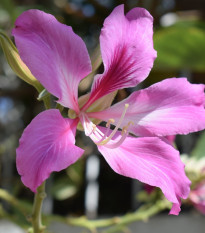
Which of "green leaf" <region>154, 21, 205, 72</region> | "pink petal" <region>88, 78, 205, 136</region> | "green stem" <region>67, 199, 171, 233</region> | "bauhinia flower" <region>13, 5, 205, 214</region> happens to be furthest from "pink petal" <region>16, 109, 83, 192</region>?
"green leaf" <region>154, 21, 205, 72</region>

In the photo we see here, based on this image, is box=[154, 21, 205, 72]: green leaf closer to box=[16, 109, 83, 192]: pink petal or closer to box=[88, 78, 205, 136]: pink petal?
box=[88, 78, 205, 136]: pink petal

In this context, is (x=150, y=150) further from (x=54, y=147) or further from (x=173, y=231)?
(x=173, y=231)

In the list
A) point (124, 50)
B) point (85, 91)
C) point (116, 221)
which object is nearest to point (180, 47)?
point (85, 91)

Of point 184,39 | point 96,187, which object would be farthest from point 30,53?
point 96,187

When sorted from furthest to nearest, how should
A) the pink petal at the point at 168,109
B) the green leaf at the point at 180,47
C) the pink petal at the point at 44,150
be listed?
the green leaf at the point at 180,47 < the pink petal at the point at 168,109 < the pink petal at the point at 44,150

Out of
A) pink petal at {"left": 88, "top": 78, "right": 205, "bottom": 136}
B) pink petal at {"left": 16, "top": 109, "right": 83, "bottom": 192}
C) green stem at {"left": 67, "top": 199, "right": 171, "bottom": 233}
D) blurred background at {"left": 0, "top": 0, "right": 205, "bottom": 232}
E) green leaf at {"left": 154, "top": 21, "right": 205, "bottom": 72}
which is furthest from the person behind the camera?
blurred background at {"left": 0, "top": 0, "right": 205, "bottom": 232}

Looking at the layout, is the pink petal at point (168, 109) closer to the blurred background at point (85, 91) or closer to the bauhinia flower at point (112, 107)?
the bauhinia flower at point (112, 107)

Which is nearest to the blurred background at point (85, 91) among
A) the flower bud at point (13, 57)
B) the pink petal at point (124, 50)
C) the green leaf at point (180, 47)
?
the green leaf at point (180, 47)

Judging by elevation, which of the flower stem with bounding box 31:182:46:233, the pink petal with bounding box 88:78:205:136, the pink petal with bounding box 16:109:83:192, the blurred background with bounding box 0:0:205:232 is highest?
the pink petal with bounding box 16:109:83:192
